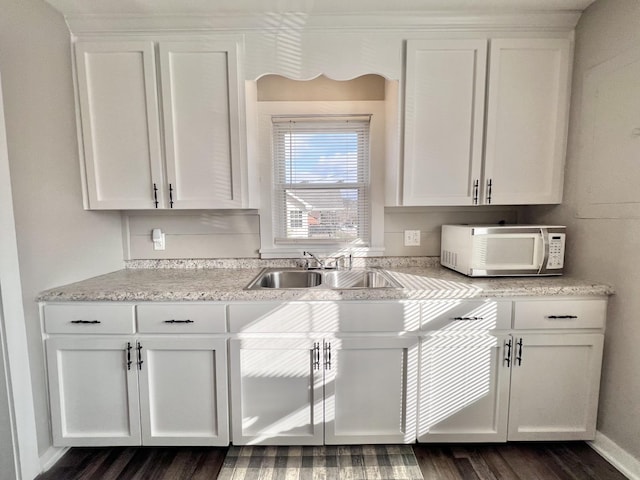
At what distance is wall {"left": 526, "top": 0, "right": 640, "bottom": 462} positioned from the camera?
1.44m

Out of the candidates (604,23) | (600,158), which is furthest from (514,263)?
(604,23)

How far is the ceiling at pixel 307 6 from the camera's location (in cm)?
157

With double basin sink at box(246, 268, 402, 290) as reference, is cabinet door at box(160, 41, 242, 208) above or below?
above

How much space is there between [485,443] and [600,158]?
67.8 inches

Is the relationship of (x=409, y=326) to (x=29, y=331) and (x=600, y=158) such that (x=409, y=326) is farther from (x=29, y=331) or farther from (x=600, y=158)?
(x=29, y=331)

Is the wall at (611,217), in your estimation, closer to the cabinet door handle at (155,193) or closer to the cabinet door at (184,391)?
the cabinet door at (184,391)

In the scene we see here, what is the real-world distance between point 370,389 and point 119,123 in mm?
2091

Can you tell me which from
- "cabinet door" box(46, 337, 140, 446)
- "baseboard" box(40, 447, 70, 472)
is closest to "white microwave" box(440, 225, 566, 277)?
"cabinet door" box(46, 337, 140, 446)

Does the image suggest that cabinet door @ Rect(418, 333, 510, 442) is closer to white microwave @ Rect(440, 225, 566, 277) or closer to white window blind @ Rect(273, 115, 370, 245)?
white microwave @ Rect(440, 225, 566, 277)

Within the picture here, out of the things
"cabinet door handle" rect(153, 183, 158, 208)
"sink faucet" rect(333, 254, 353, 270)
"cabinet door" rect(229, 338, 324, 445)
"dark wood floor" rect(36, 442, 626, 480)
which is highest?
"cabinet door handle" rect(153, 183, 158, 208)

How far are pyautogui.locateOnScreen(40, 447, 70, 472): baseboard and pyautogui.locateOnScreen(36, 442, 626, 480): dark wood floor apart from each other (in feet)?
0.09

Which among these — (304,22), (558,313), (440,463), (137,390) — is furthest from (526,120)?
(137,390)

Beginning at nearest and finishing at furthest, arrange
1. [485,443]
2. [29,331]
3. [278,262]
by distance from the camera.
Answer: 1. [29,331]
2. [485,443]
3. [278,262]

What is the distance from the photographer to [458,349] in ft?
5.08
